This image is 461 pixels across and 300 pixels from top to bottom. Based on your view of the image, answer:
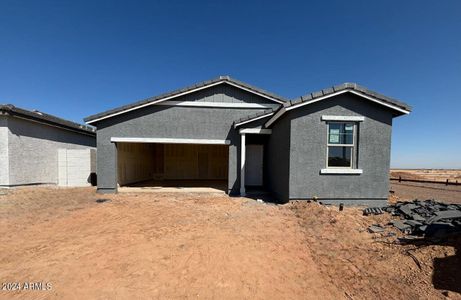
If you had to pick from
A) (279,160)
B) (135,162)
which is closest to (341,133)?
(279,160)

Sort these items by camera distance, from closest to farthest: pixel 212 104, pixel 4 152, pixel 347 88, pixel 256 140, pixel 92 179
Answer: pixel 347 88 → pixel 4 152 → pixel 212 104 → pixel 256 140 → pixel 92 179

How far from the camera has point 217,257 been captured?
12.4ft

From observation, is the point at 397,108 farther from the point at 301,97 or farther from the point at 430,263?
the point at 430,263

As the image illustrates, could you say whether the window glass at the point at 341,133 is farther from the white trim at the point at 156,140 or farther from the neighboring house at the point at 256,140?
the white trim at the point at 156,140

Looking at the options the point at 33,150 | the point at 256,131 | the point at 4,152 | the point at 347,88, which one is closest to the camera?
the point at 347,88

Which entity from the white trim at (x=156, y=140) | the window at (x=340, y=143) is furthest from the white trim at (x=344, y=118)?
the white trim at (x=156, y=140)

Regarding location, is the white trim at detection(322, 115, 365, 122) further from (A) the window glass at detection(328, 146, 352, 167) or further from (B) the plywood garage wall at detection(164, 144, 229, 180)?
(B) the plywood garage wall at detection(164, 144, 229, 180)

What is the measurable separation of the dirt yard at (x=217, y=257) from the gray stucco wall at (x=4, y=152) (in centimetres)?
446

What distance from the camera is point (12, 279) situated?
3.05 m

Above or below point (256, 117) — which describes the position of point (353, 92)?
above

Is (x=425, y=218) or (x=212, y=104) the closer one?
(x=425, y=218)

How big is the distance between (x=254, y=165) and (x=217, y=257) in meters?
7.15

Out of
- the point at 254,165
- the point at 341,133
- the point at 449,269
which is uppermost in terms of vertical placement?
the point at 341,133

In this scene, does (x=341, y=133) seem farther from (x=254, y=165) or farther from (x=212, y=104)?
(x=212, y=104)
